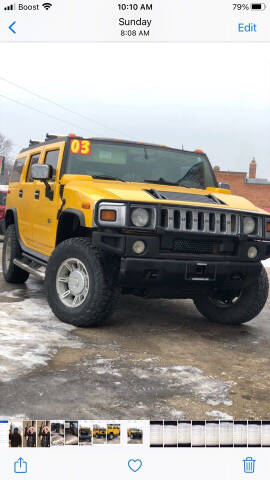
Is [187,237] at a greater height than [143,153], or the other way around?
[143,153]

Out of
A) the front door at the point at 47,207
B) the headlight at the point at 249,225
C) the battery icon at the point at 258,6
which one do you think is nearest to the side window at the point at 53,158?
the front door at the point at 47,207

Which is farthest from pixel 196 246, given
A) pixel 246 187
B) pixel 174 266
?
pixel 246 187

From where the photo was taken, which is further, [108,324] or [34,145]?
[34,145]

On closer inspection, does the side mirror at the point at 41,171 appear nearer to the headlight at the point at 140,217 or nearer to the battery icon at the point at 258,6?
the headlight at the point at 140,217

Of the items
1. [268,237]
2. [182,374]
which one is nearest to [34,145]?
[268,237]

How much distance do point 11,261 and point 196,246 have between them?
3.40m

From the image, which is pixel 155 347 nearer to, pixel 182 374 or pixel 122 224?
pixel 182 374

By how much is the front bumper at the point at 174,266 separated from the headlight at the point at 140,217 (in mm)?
115

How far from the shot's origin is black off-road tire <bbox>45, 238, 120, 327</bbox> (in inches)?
175

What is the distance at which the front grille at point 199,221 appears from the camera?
14.3 ft

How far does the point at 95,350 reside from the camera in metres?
3.99

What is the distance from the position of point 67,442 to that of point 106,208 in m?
2.53

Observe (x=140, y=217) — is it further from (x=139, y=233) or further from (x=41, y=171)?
(x=41, y=171)

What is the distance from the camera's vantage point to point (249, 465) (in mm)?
1998
